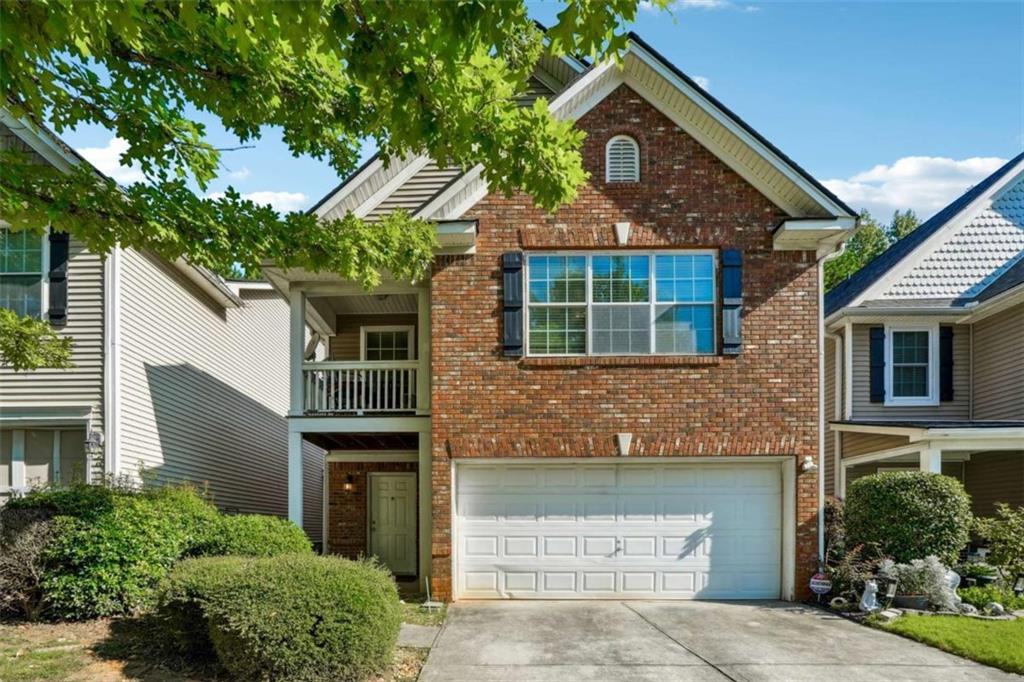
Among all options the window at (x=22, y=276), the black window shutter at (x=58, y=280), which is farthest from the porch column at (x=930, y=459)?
the window at (x=22, y=276)

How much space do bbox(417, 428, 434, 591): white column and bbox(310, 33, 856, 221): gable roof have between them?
3545mm

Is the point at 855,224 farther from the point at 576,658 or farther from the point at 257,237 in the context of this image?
the point at 257,237

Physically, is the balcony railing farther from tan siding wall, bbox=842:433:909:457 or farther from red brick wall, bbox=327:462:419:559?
tan siding wall, bbox=842:433:909:457

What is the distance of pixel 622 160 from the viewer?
12.5m

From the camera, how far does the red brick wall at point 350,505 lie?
15.7 m

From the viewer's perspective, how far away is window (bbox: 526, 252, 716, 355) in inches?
488

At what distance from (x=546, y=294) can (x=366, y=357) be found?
526 centimetres

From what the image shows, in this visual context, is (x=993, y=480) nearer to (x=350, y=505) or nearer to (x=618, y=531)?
(x=618, y=531)

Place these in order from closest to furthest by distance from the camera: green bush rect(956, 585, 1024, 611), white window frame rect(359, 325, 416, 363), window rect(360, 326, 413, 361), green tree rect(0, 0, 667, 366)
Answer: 1. green tree rect(0, 0, 667, 366)
2. green bush rect(956, 585, 1024, 611)
3. white window frame rect(359, 325, 416, 363)
4. window rect(360, 326, 413, 361)

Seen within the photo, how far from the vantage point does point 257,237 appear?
893 centimetres

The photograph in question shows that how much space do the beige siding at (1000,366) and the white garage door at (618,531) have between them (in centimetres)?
601

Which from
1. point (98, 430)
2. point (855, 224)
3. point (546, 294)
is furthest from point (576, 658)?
point (98, 430)

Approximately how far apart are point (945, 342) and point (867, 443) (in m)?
2.70

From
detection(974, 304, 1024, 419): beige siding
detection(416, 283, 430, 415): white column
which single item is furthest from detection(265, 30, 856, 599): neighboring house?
detection(974, 304, 1024, 419): beige siding
